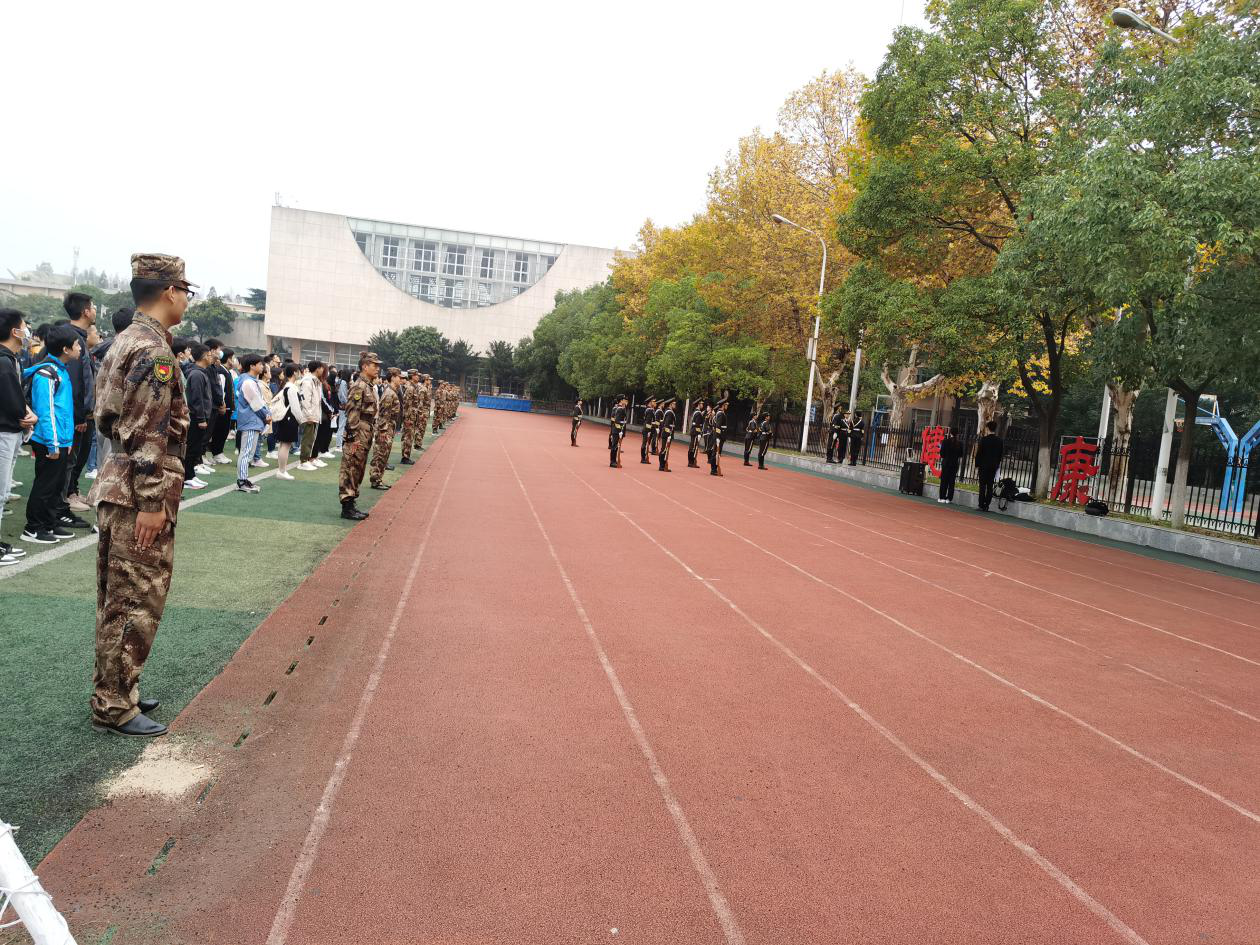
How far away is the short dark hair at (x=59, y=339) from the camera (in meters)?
7.66

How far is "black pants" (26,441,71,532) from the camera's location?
752 centimetres

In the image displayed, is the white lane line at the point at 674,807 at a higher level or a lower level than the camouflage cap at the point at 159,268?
lower

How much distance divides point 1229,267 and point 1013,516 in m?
6.89

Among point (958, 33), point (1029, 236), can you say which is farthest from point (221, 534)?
point (958, 33)

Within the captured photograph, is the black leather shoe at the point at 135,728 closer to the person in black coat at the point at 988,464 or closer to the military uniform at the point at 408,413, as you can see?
the military uniform at the point at 408,413

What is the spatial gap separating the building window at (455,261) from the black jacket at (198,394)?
8533 cm

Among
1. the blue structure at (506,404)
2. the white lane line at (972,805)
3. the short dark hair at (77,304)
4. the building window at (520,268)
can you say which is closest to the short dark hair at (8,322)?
the short dark hair at (77,304)

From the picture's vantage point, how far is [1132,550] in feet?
50.3

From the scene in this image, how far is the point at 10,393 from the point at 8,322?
21.1 inches

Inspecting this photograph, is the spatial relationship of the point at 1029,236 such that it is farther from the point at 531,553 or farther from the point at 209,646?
the point at 209,646

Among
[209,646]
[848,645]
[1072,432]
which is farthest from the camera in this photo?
[1072,432]

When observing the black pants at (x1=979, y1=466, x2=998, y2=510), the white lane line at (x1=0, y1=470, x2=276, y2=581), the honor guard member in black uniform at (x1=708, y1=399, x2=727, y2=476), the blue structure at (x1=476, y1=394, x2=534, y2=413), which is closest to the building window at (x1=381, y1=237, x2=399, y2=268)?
the blue structure at (x1=476, y1=394, x2=534, y2=413)

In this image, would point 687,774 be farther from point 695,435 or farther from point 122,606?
point 695,435

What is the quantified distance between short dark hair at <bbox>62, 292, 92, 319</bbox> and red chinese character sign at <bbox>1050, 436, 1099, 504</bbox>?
17.9 m
